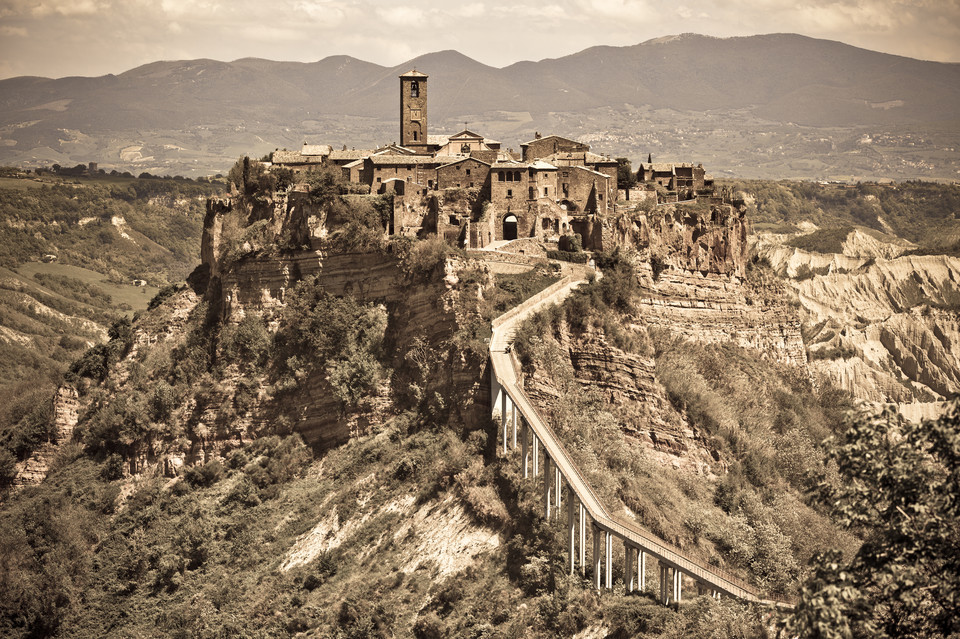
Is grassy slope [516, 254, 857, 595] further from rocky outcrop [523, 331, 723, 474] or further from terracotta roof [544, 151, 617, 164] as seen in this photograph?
terracotta roof [544, 151, 617, 164]

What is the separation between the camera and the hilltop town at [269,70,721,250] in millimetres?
56500

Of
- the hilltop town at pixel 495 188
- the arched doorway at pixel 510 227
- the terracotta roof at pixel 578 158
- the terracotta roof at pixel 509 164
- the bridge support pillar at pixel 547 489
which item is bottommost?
the bridge support pillar at pixel 547 489

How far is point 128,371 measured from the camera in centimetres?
6109

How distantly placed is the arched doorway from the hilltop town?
0.06 feet

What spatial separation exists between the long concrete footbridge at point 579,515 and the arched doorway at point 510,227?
9343 mm

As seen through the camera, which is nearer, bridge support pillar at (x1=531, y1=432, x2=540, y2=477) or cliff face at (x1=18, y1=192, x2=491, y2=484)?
bridge support pillar at (x1=531, y1=432, x2=540, y2=477)

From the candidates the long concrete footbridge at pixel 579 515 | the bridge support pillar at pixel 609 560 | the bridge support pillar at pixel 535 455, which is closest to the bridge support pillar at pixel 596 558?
the long concrete footbridge at pixel 579 515

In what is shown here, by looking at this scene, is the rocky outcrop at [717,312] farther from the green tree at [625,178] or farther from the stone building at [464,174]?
the stone building at [464,174]

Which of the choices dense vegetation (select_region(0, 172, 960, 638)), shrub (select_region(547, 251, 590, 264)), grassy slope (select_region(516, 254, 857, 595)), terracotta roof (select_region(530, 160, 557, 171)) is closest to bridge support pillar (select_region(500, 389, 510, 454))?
dense vegetation (select_region(0, 172, 960, 638))

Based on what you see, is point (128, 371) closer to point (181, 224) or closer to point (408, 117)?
point (408, 117)

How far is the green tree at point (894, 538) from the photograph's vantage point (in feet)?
77.1

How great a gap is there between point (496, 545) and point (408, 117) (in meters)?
29.7

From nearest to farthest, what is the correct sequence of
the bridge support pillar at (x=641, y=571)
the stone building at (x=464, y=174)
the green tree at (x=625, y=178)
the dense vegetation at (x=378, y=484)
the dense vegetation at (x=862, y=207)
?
the bridge support pillar at (x=641, y=571) < the dense vegetation at (x=378, y=484) < the stone building at (x=464, y=174) < the green tree at (x=625, y=178) < the dense vegetation at (x=862, y=207)

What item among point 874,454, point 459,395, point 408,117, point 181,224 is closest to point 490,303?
point 459,395
